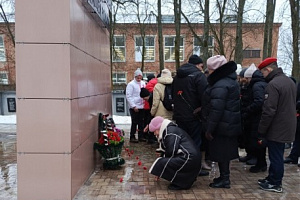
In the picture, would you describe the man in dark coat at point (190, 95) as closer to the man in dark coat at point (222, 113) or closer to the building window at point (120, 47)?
the man in dark coat at point (222, 113)

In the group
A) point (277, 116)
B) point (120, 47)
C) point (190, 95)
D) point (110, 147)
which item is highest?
point (120, 47)

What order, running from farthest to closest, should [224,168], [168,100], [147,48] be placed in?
[147,48] < [168,100] < [224,168]

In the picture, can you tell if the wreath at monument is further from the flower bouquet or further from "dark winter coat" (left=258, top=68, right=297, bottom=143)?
"dark winter coat" (left=258, top=68, right=297, bottom=143)

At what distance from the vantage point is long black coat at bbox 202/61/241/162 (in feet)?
12.6

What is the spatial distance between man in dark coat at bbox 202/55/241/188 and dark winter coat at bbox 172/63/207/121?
0.44 m

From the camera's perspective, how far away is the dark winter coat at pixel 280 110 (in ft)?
12.4

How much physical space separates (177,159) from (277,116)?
1.50 metres

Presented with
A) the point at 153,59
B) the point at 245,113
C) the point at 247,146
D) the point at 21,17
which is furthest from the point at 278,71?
the point at 153,59

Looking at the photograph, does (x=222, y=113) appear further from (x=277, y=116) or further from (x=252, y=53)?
(x=252, y=53)

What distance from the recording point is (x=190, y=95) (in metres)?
4.60

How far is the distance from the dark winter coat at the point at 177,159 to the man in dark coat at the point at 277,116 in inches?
41.9

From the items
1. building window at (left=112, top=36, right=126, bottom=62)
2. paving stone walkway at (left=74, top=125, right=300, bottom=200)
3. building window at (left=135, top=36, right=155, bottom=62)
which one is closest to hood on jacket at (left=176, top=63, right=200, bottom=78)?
paving stone walkway at (left=74, top=125, right=300, bottom=200)

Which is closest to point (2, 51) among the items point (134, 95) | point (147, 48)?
point (147, 48)

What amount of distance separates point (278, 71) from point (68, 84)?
115 inches
